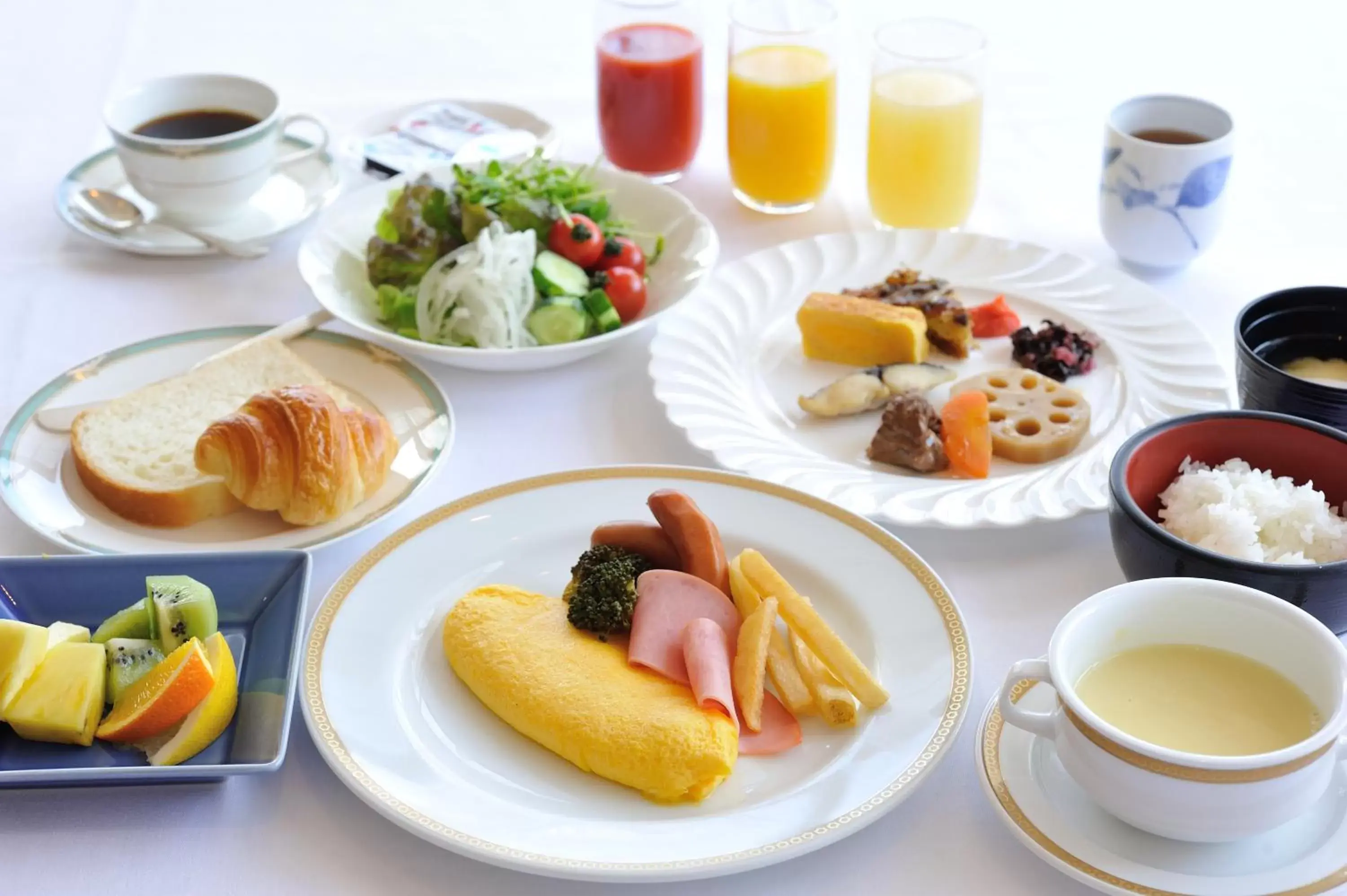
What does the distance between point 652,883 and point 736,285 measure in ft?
3.67

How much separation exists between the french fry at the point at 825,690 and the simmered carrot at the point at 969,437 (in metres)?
0.46

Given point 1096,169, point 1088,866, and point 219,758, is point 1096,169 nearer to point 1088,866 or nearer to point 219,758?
point 1088,866

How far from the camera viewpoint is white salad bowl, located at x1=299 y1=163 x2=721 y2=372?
1.81m

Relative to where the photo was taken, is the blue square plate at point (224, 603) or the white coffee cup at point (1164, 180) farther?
the white coffee cup at point (1164, 180)

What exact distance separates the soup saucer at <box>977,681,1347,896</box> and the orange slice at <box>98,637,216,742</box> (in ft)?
2.34

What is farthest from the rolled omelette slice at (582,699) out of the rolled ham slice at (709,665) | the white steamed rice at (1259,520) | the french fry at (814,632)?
the white steamed rice at (1259,520)

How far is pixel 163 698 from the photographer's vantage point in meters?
1.17

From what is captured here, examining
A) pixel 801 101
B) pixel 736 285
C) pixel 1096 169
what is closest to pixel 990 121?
pixel 1096 169

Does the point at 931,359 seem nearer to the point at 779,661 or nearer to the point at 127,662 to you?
the point at 779,661

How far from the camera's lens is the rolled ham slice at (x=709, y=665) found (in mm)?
1185

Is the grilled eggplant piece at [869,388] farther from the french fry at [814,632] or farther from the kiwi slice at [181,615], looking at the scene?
the kiwi slice at [181,615]

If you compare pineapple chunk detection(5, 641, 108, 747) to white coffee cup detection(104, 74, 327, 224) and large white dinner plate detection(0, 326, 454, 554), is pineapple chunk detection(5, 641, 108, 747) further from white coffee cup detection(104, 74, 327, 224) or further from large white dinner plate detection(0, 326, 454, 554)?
white coffee cup detection(104, 74, 327, 224)

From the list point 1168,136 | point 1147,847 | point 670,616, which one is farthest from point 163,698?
point 1168,136

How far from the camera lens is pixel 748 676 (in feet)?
4.01
